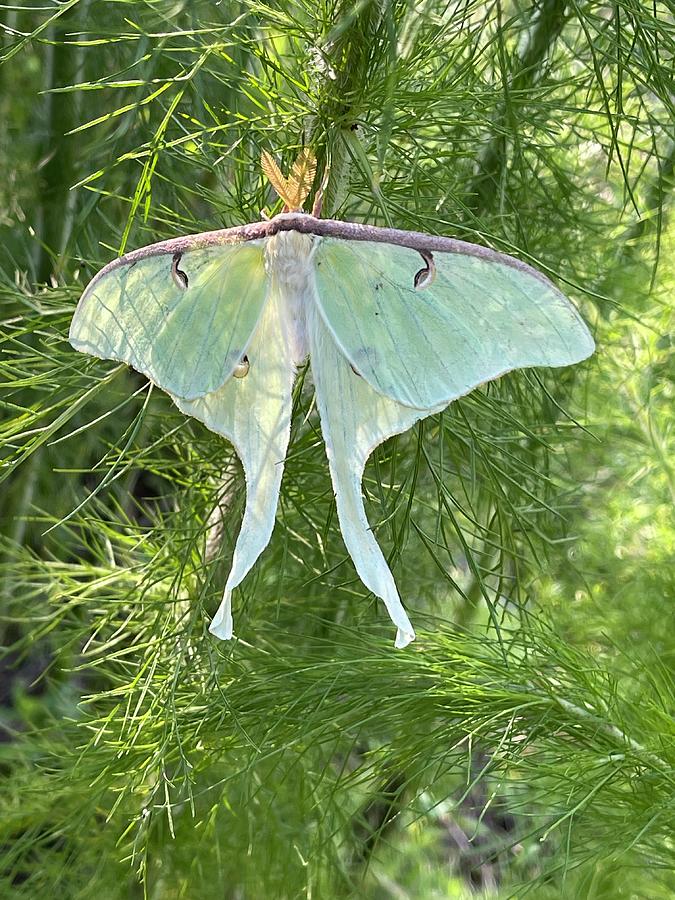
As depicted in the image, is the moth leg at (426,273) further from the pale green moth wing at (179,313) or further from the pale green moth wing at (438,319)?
the pale green moth wing at (179,313)

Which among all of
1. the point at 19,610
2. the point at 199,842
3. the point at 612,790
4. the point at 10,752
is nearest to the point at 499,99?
the point at 612,790

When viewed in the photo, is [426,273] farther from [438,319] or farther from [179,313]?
[179,313]

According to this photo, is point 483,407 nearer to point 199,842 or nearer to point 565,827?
point 565,827

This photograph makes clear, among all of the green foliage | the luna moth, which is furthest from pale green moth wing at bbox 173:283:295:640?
the green foliage

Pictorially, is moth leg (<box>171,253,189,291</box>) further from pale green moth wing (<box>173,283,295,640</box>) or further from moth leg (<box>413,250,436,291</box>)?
moth leg (<box>413,250,436,291</box>)

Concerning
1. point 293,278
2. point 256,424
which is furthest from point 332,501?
point 293,278
